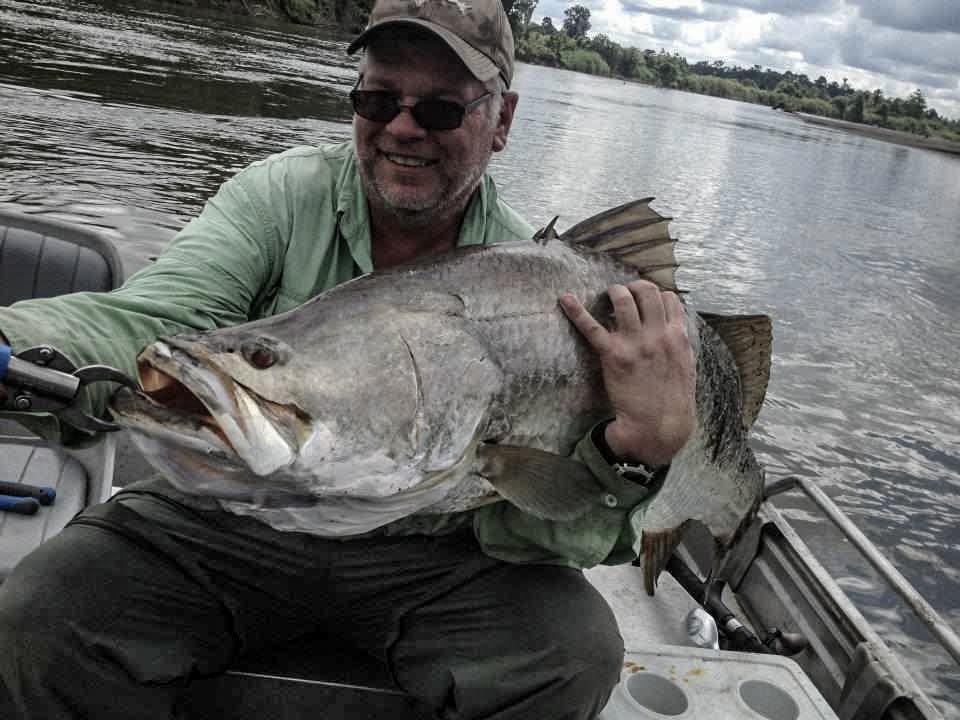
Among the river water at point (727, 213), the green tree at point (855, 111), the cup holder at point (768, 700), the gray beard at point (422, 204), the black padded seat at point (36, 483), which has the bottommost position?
the river water at point (727, 213)

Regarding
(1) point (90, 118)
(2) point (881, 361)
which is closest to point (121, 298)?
(2) point (881, 361)

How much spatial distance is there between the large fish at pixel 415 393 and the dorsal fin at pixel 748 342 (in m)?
0.21

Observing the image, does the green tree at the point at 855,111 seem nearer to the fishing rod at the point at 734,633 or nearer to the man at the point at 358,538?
the fishing rod at the point at 734,633

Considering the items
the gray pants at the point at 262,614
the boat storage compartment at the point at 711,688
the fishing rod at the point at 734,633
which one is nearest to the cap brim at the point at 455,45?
the gray pants at the point at 262,614

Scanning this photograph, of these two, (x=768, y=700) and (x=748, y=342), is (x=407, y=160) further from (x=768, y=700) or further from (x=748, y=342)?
(x=768, y=700)

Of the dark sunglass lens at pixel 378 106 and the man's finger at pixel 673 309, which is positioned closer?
the man's finger at pixel 673 309

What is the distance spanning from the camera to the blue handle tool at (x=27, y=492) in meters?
3.20

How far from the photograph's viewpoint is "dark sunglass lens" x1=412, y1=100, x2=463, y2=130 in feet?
9.29

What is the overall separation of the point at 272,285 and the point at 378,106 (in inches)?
26.9

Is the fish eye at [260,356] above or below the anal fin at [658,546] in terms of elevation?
above

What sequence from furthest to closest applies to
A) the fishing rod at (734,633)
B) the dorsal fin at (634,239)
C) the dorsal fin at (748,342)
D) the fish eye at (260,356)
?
the fishing rod at (734,633) < the dorsal fin at (748,342) < the dorsal fin at (634,239) < the fish eye at (260,356)

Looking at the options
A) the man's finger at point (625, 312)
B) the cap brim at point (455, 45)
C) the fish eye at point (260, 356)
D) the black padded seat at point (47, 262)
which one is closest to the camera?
the fish eye at point (260, 356)

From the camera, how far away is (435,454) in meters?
1.95

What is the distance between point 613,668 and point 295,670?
0.94 m
